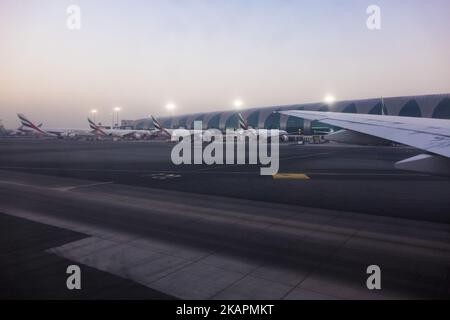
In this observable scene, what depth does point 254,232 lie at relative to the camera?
11766 mm

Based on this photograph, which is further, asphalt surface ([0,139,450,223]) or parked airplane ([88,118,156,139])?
parked airplane ([88,118,156,139])

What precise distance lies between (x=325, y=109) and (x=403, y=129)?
3904 inches

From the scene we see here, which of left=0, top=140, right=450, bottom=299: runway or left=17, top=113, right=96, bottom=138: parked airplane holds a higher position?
left=17, top=113, right=96, bottom=138: parked airplane

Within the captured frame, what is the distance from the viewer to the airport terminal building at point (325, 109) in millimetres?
83812

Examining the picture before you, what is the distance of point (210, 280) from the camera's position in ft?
26.4

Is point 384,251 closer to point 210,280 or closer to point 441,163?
point 441,163

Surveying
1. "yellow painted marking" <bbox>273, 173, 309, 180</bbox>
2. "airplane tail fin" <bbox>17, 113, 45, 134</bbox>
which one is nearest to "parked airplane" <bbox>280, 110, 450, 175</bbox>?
"yellow painted marking" <bbox>273, 173, 309, 180</bbox>

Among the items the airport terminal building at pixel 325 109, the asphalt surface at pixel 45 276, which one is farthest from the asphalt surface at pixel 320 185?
the airport terminal building at pixel 325 109

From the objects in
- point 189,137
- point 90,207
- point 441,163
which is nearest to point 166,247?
point 90,207

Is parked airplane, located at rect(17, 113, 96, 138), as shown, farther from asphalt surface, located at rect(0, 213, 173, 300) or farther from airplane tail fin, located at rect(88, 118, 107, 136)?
asphalt surface, located at rect(0, 213, 173, 300)

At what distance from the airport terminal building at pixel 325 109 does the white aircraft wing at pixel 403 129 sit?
139 feet

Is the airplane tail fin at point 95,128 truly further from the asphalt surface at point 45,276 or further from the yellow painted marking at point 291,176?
the asphalt surface at point 45,276

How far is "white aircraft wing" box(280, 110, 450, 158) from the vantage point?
314 inches

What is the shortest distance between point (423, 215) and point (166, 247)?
1179 centimetres
